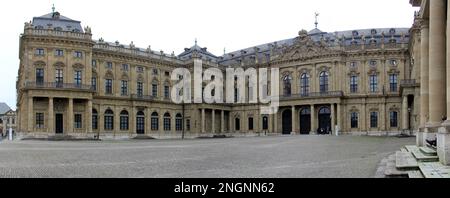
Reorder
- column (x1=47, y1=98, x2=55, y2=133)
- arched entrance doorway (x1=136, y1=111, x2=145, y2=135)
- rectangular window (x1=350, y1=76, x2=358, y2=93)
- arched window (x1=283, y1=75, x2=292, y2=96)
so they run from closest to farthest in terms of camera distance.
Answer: column (x1=47, y1=98, x2=55, y2=133) → arched entrance doorway (x1=136, y1=111, x2=145, y2=135) → rectangular window (x1=350, y1=76, x2=358, y2=93) → arched window (x1=283, y1=75, x2=292, y2=96)

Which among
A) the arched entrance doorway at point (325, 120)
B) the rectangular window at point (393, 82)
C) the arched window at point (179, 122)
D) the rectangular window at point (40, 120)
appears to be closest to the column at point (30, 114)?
the rectangular window at point (40, 120)

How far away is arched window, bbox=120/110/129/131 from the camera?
67.1 m

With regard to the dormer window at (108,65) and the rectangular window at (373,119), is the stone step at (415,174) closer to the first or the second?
the dormer window at (108,65)

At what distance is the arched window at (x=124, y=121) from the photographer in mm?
67062

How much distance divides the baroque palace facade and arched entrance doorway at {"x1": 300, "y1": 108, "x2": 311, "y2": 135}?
6.4 inches

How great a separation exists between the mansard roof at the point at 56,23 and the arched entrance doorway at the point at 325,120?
38.0 meters

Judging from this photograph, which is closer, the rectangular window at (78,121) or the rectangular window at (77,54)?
the rectangular window at (78,121)

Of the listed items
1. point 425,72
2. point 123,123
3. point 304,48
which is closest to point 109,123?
point 123,123

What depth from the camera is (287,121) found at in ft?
254

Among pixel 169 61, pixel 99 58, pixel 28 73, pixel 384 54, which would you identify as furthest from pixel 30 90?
pixel 384 54

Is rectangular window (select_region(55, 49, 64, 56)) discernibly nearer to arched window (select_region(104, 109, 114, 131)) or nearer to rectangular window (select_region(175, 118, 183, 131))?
arched window (select_region(104, 109, 114, 131))

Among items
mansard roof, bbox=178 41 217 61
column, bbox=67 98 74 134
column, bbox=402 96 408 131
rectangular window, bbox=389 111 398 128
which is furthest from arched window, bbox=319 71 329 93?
column, bbox=67 98 74 134

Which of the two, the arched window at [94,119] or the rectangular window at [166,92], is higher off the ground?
the rectangular window at [166,92]

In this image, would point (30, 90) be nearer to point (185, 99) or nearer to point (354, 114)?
point (185, 99)
